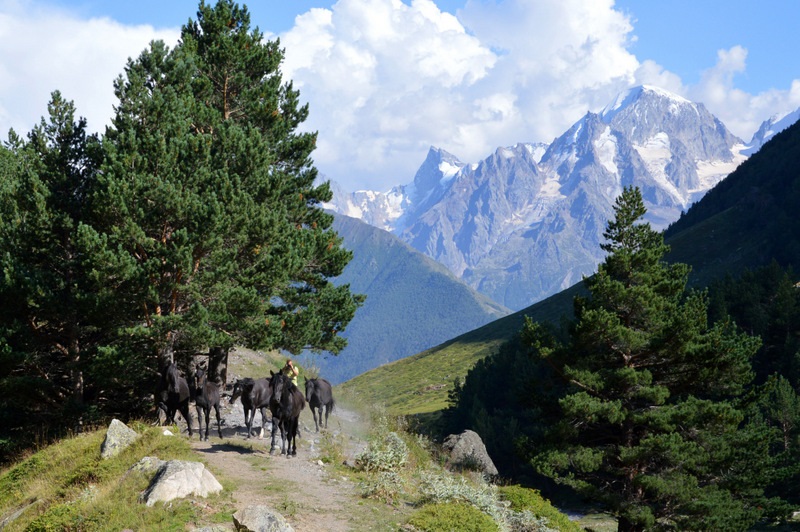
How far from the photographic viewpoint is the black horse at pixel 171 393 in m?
24.6

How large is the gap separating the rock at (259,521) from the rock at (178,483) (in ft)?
7.57

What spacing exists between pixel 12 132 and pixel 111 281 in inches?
979

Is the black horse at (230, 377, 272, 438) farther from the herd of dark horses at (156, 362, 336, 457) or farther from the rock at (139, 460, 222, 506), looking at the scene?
the rock at (139, 460, 222, 506)

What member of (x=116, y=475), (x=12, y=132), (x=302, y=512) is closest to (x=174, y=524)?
(x=302, y=512)

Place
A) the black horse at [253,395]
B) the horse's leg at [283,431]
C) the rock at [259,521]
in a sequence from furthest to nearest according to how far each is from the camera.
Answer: the black horse at [253,395]
the horse's leg at [283,431]
the rock at [259,521]

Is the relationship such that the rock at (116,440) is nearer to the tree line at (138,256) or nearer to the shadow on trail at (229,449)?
the shadow on trail at (229,449)

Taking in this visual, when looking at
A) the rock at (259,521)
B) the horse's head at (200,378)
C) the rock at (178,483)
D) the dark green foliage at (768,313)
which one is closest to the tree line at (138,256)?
the horse's head at (200,378)

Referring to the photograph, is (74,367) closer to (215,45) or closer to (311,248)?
(311,248)

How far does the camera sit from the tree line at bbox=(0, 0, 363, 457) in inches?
1040

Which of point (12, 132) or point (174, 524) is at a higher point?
point (12, 132)

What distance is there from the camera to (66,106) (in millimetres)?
31016

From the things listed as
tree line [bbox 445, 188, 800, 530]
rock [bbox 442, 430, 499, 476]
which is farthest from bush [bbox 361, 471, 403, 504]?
rock [bbox 442, 430, 499, 476]

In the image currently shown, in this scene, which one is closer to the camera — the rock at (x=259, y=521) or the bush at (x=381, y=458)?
the rock at (x=259, y=521)

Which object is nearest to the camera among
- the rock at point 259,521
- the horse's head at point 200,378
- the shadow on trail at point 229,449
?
the rock at point 259,521
